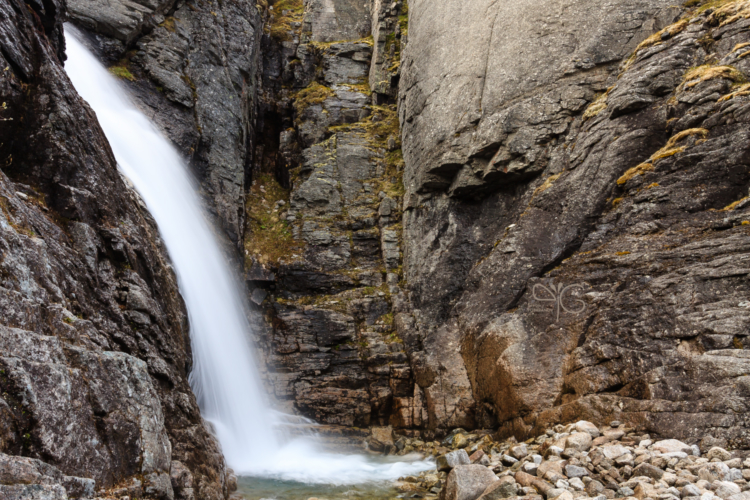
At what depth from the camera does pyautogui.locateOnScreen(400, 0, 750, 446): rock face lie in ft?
26.4

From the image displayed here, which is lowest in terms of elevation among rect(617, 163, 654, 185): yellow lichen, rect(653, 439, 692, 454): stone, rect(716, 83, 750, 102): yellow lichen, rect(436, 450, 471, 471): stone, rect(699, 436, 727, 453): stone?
rect(436, 450, 471, 471): stone

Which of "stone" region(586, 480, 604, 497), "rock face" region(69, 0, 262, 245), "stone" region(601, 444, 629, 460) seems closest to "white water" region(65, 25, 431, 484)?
"rock face" region(69, 0, 262, 245)

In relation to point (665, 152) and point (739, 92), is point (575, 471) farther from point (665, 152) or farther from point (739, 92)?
point (739, 92)

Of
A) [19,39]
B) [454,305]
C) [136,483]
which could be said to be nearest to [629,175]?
[454,305]

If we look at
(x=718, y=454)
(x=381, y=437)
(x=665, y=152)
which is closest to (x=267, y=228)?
(x=381, y=437)

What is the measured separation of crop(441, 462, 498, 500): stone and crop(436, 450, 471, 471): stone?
1.10 metres

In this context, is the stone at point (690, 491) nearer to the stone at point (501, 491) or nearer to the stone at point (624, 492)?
the stone at point (624, 492)

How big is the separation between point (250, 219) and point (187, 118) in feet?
13.2

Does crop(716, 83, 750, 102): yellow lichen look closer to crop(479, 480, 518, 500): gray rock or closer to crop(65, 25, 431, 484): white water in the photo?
crop(479, 480, 518, 500): gray rock

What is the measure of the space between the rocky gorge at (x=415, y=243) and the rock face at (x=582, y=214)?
6 cm

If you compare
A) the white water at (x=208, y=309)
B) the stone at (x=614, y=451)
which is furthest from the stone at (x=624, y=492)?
the white water at (x=208, y=309)

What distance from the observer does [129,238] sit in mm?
7668

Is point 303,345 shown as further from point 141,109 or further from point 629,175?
point 629,175

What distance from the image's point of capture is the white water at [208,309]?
35.0 ft
